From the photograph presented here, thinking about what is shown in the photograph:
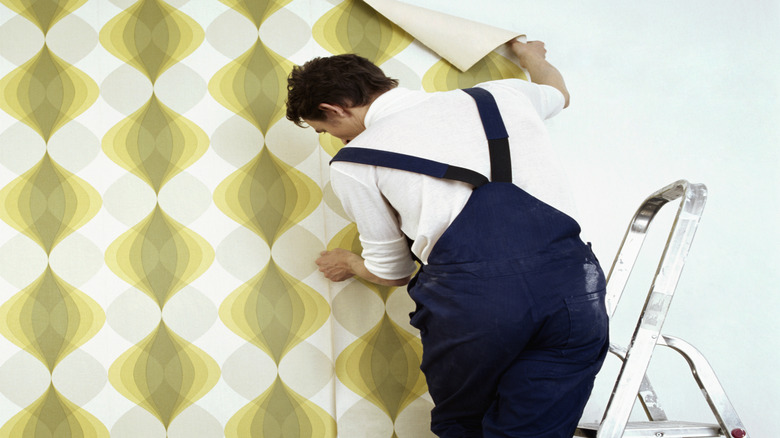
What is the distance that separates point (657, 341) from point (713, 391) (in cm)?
21

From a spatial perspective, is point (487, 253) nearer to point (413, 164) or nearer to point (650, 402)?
point (413, 164)

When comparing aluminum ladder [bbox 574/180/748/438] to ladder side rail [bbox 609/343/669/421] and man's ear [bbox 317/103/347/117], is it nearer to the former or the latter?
ladder side rail [bbox 609/343/669/421]

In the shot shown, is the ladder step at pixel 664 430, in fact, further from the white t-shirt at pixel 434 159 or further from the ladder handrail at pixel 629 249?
the white t-shirt at pixel 434 159

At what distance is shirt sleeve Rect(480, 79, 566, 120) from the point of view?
4.49ft

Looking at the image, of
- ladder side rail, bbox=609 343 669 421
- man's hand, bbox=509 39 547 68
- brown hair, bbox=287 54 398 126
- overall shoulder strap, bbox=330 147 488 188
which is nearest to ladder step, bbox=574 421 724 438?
ladder side rail, bbox=609 343 669 421

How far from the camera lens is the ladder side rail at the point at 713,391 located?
4.20 feet

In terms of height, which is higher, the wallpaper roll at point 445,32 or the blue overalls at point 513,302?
the wallpaper roll at point 445,32

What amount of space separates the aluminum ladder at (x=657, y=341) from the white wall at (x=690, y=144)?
0.51 meters

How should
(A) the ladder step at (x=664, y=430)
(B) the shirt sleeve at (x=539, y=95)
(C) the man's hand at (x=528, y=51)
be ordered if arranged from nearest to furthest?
1. (A) the ladder step at (x=664, y=430)
2. (B) the shirt sleeve at (x=539, y=95)
3. (C) the man's hand at (x=528, y=51)

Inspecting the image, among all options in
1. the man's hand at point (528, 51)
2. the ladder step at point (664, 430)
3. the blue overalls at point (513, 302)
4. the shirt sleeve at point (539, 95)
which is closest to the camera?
the blue overalls at point (513, 302)

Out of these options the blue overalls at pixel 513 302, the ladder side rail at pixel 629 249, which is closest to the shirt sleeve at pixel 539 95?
the blue overalls at pixel 513 302

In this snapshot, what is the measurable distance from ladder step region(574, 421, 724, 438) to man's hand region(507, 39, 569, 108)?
3.15ft

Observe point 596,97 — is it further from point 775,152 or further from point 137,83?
point 137,83

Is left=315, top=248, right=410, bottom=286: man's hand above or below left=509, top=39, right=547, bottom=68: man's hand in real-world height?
below
